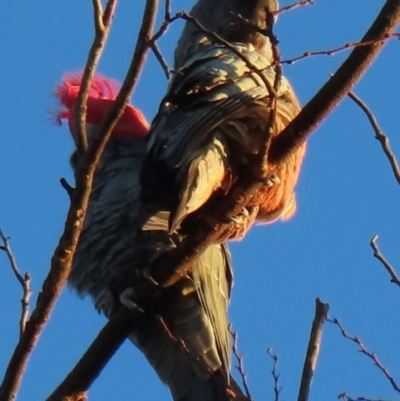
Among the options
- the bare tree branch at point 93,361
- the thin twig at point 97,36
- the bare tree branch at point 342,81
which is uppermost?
the thin twig at point 97,36

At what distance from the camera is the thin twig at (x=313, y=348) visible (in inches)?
136

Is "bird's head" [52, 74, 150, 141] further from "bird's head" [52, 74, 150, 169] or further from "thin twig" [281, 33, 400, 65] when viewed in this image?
"thin twig" [281, 33, 400, 65]

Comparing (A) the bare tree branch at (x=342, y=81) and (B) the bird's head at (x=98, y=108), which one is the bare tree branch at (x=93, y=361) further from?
(B) the bird's head at (x=98, y=108)

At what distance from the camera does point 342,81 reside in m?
3.43

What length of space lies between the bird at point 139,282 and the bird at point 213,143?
0.25 metres

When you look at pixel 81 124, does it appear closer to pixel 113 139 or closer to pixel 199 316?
pixel 199 316

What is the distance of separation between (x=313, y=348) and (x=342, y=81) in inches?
38.1

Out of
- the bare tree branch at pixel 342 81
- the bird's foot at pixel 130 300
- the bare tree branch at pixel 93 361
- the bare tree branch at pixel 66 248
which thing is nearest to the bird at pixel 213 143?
the bare tree branch at pixel 342 81

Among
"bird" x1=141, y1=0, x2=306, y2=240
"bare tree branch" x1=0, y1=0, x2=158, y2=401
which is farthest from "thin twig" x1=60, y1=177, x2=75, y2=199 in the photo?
"bird" x1=141, y1=0, x2=306, y2=240

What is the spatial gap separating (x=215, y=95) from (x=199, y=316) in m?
1.15

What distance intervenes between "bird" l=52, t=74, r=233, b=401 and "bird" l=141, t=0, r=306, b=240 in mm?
253

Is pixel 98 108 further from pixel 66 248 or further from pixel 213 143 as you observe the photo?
pixel 66 248

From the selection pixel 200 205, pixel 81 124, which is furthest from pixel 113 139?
pixel 81 124

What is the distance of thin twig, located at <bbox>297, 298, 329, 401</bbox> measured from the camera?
136 inches
